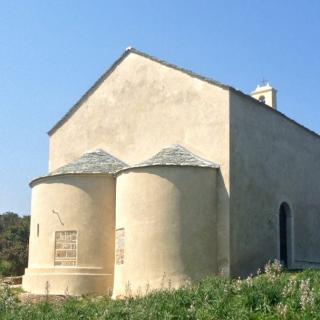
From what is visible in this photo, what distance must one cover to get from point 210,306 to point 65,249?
10.9 meters

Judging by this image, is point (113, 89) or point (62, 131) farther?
point (62, 131)

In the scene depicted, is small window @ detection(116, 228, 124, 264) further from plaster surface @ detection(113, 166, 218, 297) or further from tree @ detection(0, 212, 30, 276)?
tree @ detection(0, 212, 30, 276)

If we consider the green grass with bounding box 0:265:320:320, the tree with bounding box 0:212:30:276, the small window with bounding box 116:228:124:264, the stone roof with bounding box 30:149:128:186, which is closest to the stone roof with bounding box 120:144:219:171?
the stone roof with bounding box 30:149:128:186

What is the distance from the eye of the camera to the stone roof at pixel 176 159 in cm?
1975

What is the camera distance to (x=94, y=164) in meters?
22.5

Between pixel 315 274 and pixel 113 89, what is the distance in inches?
492

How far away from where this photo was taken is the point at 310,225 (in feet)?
83.4

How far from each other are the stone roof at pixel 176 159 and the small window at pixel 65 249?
11.0 feet

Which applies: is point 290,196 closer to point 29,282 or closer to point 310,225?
point 310,225

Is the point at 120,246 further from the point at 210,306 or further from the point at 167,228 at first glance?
the point at 210,306

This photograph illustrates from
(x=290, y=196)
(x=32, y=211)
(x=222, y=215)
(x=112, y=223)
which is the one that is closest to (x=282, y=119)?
(x=290, y=196)

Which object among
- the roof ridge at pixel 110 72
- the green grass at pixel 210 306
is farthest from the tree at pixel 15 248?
the green grass at pixel 210 306

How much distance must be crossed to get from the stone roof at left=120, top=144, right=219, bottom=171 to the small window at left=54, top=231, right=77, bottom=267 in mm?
3345

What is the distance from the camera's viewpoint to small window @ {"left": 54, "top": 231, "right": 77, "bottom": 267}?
68.0 feet
